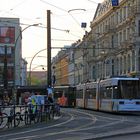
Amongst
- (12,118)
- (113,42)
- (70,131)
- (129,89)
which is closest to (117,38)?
(113,42)

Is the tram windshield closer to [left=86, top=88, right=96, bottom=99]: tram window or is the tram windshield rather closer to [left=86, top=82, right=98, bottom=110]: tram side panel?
[left=86, top=82, right=98, bottom=110]: tram side panel

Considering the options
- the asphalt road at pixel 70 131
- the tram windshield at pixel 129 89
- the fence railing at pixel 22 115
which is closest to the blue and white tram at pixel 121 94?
the tram windshield at pixel 129 89

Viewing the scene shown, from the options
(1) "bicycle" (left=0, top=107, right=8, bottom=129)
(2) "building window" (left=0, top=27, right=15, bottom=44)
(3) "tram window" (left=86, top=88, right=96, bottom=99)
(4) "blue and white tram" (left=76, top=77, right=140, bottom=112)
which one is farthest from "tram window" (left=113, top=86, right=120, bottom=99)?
(2) "building window" (left=0, top=27, right=15, bottom=44)

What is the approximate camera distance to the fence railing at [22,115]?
26500 mm

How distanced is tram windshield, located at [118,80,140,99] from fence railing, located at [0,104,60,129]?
28.6ft

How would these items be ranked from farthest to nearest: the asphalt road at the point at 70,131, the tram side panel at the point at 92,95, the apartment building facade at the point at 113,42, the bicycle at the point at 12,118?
the apartment building facade at the point at 113,42 → the tram side panel at the point at 92,95 → the bicycle at the point at 12,118 → the asphalt road at the point at 70,131

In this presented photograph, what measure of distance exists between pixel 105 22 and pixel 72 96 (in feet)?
93.2

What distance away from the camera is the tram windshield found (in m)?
40.3

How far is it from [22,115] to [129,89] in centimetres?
1415

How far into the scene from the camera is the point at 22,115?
28172 mm

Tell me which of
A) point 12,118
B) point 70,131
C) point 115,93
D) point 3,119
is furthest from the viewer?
point 115,93

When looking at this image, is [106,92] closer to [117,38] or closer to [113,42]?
[117,38]

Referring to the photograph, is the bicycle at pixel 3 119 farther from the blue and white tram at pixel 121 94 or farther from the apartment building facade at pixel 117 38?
the apartment building facade at pixel 117 38

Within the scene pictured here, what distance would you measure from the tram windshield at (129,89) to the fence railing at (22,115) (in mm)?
8723
